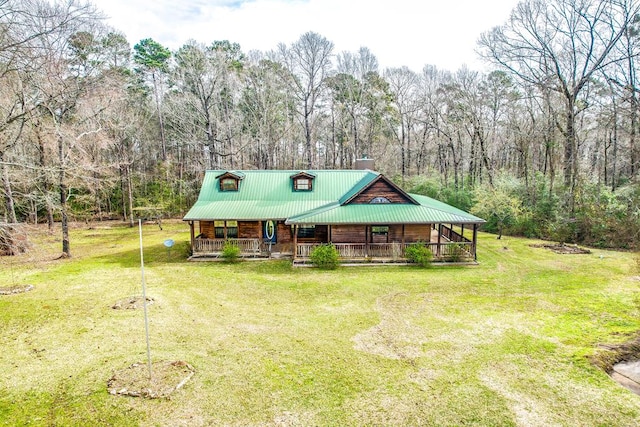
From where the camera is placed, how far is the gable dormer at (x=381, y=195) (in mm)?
18797

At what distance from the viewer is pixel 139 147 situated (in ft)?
133

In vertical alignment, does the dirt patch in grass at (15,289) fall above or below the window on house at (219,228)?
below

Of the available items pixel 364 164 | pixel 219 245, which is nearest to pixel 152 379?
pixel 219 245

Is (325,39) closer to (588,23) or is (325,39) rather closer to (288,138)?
(288,138)

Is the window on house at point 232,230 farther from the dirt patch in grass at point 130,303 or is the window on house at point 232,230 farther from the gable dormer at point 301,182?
the dirt patch in grass at point 130,303

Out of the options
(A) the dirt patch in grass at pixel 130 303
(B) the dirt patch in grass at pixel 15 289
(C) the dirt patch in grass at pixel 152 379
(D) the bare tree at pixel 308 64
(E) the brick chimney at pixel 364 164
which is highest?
(D) the bare tree at pixel 308 64

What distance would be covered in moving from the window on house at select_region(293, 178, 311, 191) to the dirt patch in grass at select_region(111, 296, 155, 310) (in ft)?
37.3

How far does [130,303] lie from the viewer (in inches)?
468

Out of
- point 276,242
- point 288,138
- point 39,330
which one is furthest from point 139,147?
point 39,330

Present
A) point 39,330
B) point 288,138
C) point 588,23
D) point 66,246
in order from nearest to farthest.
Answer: point 39,330 < point 66,246 < point 588,23 < point 288,138

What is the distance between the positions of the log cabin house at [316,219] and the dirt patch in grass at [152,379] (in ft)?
32.9

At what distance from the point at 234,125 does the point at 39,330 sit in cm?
3290

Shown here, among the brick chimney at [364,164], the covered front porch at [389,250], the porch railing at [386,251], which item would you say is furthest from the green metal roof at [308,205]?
the brick chimney at [364,164]

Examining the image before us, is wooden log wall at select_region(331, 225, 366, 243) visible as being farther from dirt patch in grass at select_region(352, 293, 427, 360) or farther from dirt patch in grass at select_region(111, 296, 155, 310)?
dirt patch in grass at select_region(111, 296, 155, 310)
